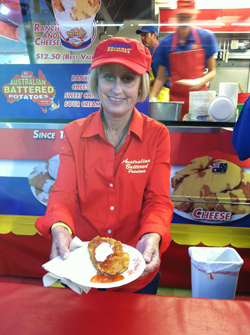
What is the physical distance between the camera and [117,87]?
5.17ft

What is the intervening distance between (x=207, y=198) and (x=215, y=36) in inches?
55.5

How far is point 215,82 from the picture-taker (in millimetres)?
2301

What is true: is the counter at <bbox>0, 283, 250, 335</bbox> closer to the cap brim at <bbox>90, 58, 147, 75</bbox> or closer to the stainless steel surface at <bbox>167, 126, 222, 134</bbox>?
the cap brim at <bbox>90, 58, 147, 75</bbox>

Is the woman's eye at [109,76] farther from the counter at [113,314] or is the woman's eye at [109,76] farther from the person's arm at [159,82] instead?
the counter at [113,314]

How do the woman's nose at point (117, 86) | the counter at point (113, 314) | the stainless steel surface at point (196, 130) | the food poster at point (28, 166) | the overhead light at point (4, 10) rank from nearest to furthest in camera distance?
the counter at point (113, 314) → the woman's nose at point (117, 86) → the overhead light at point (4, 10) → the stainless steel surface at point (196, 130) → the food poster at point (28, 166)

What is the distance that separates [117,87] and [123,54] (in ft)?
0.59

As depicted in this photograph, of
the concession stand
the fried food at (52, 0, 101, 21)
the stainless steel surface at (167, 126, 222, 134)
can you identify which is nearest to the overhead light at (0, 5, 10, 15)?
the concession stand

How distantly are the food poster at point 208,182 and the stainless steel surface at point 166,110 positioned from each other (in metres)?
0.17

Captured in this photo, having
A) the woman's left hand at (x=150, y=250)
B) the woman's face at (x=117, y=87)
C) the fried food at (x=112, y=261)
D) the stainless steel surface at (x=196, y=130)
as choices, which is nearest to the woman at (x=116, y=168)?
the woman's face at (x=117, y=87)

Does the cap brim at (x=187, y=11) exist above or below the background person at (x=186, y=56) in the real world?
above

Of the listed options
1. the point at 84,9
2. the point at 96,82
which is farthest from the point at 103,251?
the point at 84,9

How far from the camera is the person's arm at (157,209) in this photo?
1.42 m

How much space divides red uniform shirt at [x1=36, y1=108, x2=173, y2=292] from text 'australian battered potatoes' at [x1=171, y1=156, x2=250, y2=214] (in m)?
0.87

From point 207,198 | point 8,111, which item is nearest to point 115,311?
point 207,198
